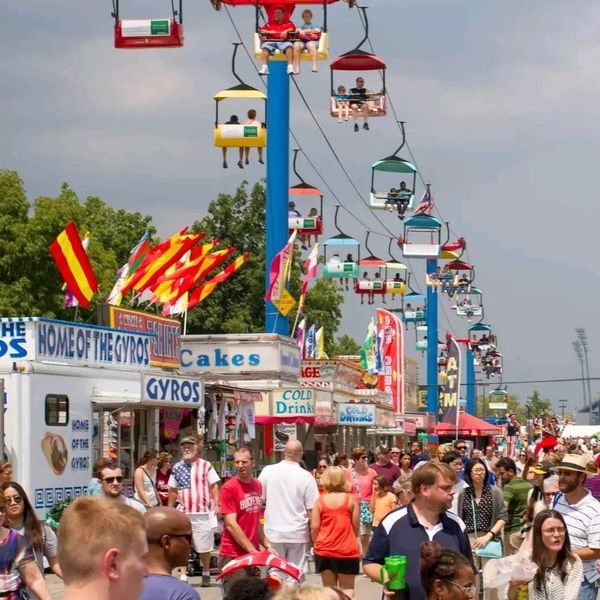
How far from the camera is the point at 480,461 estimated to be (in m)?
14.6

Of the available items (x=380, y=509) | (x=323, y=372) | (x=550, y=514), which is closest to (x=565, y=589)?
(x=550, y=514)

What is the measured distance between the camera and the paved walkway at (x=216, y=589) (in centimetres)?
1738

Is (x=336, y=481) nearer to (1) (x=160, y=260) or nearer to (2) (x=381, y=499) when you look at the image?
(2) (x=381, y=499)

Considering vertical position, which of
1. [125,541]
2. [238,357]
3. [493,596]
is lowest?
[493,596]

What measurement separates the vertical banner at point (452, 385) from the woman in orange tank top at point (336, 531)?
117 feet

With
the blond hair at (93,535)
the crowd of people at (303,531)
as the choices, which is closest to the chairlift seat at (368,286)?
the crowd of people at (303,531)

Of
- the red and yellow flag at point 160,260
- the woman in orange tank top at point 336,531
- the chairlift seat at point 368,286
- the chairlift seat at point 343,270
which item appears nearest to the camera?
the woman in orange tank top at point 336,531

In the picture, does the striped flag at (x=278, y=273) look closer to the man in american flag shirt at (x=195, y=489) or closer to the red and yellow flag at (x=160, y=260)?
the red and yellow flag at (x=160, y=260)

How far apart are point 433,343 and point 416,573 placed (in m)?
70.3

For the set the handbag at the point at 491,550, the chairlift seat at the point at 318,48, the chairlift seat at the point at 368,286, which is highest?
the chairlift seat at the point at 318,48

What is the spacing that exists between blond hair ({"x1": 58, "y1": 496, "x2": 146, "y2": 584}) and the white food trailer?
14.2 meters

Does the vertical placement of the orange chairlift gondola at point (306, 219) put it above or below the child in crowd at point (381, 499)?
above

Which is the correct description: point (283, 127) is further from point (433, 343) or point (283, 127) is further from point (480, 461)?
point (433, 343)

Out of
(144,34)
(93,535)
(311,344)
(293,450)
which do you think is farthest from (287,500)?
(311,344)
